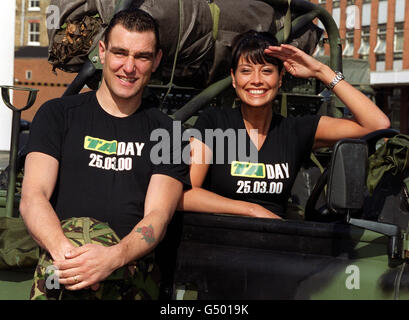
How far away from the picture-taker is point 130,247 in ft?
7.77

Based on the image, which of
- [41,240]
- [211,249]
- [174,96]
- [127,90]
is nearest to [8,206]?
[41,240]

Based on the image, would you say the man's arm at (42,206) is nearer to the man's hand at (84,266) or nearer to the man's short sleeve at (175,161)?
the man's hand at (84,266)

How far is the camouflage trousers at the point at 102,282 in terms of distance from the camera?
2.32 m

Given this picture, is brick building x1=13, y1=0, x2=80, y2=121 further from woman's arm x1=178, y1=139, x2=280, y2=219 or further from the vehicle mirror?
the vehicle mirror

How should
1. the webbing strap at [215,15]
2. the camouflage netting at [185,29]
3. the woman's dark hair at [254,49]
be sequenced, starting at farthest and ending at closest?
1. the webbing strap at [215,15]
2. the camouflage netting at [185,29]
3. the woman's dark hair at [254,49]

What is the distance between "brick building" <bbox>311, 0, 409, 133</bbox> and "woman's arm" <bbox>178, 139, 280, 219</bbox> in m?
36.2

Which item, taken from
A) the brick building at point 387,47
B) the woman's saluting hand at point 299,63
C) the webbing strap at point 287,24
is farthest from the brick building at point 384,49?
the woman's saluting hand at point 299,63

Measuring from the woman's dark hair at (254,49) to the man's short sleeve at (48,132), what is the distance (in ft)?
2.86

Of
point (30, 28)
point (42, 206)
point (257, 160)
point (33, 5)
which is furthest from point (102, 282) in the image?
point (33, 5)

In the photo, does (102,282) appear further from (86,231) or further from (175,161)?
(175,161)

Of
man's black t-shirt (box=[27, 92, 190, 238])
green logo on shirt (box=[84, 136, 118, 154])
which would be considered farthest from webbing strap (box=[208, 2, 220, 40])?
green logo on shirt (box=[84, 136, 118, 154])

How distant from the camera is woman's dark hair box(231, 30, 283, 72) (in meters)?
2.96

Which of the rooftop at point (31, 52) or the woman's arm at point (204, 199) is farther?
the rooftop at point (31, 52)

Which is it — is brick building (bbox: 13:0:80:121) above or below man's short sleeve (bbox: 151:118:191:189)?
→ above
